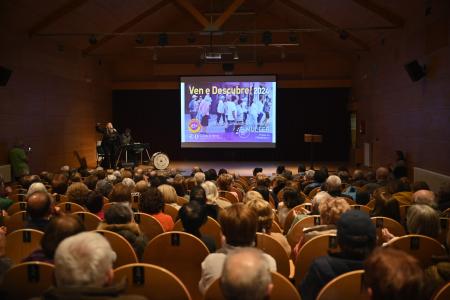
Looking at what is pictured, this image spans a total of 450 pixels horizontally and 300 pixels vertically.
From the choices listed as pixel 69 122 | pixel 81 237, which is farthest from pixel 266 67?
pixel 81 237

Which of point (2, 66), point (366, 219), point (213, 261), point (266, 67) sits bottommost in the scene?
point (213, 261)

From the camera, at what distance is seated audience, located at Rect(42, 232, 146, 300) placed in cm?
165

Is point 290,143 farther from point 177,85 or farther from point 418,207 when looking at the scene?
point 418,207

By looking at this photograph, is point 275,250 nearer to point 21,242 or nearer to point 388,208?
point 388,208

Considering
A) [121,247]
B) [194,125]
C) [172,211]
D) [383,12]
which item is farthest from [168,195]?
[194,125]

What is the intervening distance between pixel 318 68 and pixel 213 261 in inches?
591

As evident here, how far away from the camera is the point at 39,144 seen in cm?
1156

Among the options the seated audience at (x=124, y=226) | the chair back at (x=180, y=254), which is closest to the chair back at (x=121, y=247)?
Answer: the chair back at (x=180, y=254)

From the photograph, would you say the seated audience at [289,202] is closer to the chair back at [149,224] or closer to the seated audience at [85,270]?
the chair back at [149,224]

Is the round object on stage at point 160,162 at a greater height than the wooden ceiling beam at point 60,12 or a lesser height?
lesser

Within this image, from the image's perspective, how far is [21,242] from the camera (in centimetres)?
309

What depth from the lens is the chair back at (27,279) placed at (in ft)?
7.07

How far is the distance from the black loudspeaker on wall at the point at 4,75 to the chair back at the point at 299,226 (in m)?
8.07

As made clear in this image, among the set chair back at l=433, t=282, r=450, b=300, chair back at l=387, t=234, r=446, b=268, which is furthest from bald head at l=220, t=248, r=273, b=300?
chair back at l=387, t=234, r=446, b=268
